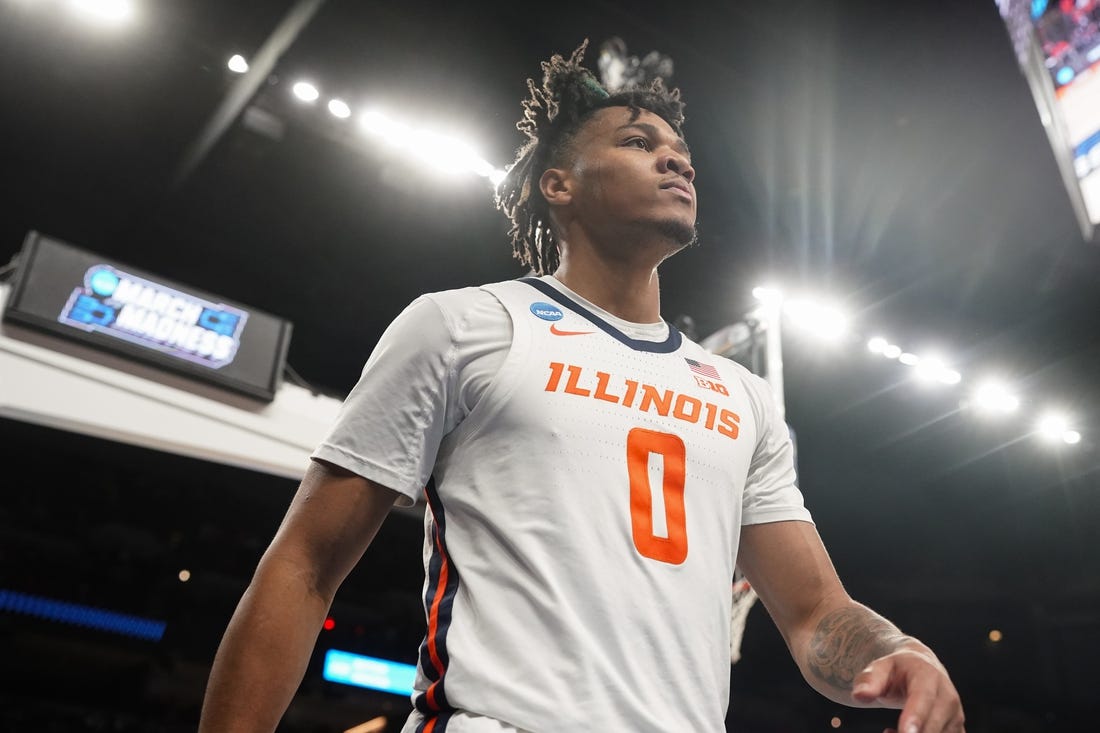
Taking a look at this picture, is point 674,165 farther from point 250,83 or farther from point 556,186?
point 250,83

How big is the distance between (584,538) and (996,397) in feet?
26.1

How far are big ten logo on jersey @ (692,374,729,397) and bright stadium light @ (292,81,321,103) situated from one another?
4913 mm

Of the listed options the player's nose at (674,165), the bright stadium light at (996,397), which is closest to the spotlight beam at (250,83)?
the player's nose at (674,165)

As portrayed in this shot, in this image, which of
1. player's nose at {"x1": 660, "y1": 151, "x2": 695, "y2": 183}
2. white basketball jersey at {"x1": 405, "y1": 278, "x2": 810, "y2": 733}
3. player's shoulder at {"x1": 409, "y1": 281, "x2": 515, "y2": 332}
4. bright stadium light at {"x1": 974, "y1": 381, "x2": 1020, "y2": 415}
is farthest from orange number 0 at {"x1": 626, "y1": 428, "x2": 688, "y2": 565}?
bright stadium light at {"x1": 974, "y1": 381, "x2": 1020, "y2": 415}

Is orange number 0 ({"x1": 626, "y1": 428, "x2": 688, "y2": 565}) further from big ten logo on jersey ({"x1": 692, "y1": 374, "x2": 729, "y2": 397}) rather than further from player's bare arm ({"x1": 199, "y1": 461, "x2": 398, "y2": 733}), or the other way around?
player's bare arm ({"x1": 199, "y1": 461, "x2": 398, "y2": 733})

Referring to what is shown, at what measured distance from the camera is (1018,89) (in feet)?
17.9

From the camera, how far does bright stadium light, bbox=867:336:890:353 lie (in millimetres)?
7652

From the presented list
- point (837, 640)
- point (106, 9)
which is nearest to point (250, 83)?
point (106, 9)

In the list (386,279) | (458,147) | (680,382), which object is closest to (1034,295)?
(458,147)

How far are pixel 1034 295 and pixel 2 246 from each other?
7840 mm

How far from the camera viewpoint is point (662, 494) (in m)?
1.27

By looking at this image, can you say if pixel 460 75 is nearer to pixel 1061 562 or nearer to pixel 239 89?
pixel 239 89

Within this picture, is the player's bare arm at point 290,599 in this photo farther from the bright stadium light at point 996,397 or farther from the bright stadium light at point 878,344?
the bright stadium light at point 996,397

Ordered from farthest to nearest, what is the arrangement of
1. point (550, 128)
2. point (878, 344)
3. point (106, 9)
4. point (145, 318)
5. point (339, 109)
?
point (878, 344) < point (339, 109) < point (106, 9) < point (145, 318) < point (550, 128)
